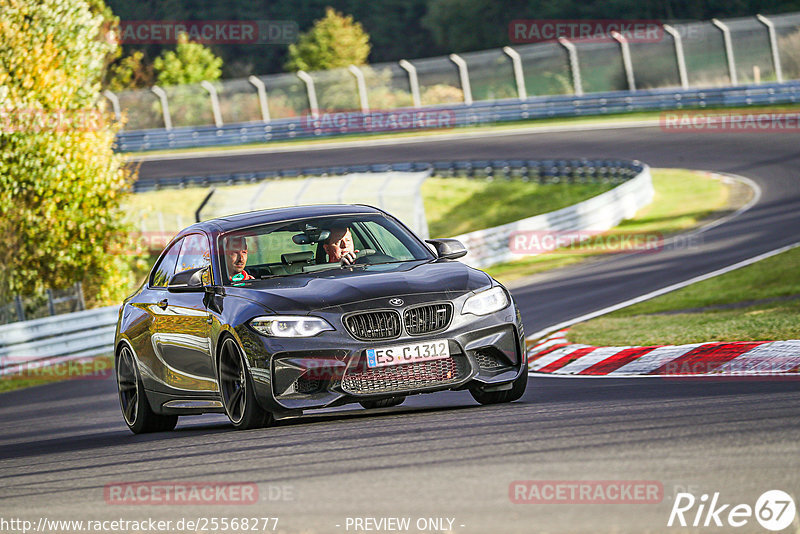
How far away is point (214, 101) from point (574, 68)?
16147 mm

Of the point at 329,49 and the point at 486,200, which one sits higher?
the point at 329,49

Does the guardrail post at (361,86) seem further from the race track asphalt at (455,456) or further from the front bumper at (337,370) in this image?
the front bumper at (337,370)

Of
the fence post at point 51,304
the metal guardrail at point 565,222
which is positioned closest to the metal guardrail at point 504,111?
the metal guardrail at point 565,222

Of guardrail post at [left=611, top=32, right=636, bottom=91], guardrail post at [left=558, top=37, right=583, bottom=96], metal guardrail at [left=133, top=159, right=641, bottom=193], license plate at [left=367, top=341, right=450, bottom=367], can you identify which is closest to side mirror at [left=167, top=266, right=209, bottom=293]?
license plate at [left=367, top=341, right=450, bottom=367]

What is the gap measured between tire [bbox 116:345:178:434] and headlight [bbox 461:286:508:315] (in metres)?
2.91

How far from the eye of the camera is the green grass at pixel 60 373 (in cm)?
1830

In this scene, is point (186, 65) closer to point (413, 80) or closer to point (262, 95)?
point (262, 95)

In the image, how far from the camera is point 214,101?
5531cm

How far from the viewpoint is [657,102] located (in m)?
45.7

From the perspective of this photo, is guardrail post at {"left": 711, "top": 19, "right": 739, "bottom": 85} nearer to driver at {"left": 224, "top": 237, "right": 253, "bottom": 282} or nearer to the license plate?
driver at {"left": 224, "top": 237, "right": 253, "bottom": 282}

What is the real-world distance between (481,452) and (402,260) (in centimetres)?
290

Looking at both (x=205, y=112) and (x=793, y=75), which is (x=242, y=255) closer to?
(x=793, y=75)

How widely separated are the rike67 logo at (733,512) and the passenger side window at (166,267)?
577cm

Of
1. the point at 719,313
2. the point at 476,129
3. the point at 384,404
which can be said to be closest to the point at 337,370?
the point at 384,404
